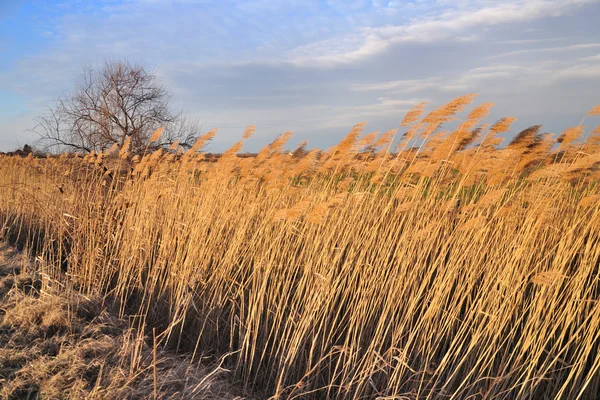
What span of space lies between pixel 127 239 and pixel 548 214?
3427 millimetres

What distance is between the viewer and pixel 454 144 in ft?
11.1

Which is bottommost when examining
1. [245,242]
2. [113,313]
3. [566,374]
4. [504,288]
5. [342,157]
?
[566,374]

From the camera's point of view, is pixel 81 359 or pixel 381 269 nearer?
pixel 81 359

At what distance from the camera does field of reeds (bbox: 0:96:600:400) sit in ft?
9.31

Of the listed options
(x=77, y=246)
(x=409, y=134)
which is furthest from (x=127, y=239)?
(x=409, y=134)

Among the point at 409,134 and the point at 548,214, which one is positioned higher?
the point at 409,134

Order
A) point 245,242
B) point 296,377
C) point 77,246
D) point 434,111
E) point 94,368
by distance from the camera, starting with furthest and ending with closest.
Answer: point 77,246 < point 245,242 < point 434,111 < point 296,377 < point 94,368

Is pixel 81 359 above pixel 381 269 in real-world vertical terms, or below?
below

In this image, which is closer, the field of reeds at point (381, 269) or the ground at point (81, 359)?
the ground at point (81, 359)

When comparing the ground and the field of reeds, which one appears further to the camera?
Answer: the field of reeds

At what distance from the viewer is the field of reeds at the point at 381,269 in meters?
2.84

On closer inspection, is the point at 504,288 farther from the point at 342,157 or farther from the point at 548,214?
the point at 342,157

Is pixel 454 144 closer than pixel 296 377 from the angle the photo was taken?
No

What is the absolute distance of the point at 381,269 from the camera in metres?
3.22
